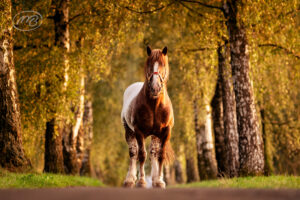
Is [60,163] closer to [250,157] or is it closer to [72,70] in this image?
[72,70]

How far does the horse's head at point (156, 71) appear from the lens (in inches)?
255

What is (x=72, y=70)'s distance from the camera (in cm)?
1182

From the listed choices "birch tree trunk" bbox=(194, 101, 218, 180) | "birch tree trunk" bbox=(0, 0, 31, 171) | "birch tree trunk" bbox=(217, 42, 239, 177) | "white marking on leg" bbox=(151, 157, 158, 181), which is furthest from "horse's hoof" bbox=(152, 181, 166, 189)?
"birch tree trunk" bbox=(194, 101, 218, 180)

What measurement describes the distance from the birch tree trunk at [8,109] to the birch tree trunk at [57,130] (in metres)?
2.37

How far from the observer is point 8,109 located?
29.3 ft

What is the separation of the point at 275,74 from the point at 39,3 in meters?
10.4

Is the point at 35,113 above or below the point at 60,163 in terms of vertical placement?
above

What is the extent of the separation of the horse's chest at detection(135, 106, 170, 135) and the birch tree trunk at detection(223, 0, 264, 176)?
2642 millimetres

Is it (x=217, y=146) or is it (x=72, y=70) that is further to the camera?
(x=217, y=146)

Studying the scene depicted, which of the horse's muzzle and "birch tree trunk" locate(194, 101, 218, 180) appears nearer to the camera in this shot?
the horse's muzzle

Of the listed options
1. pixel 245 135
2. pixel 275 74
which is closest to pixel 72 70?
pixel 245 135

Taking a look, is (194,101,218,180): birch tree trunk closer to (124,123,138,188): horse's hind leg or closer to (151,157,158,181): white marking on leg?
(124,123,138,188): horse's hind leg

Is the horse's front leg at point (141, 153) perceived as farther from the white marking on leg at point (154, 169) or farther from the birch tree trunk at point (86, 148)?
the birch tree trunk at point (86, 148)

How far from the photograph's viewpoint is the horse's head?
21.3ft
